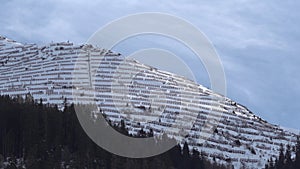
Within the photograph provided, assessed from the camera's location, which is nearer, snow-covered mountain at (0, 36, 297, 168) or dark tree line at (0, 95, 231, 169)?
dark tree line at (0, 95, 231, 169)

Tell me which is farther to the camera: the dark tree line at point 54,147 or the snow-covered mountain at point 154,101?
the snow-covered mountain at point 154,101

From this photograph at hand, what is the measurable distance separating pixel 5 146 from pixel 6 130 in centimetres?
361

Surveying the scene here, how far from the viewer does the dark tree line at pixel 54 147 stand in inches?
3499

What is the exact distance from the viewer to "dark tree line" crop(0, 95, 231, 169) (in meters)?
88.9

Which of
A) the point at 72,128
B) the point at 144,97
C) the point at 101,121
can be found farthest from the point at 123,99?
the point at 72,128

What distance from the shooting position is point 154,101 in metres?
162

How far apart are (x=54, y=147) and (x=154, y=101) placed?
2735 inches

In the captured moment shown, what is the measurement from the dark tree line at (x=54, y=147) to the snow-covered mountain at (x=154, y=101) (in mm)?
22197

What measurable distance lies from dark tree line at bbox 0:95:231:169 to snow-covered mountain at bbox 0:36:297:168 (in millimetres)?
22197

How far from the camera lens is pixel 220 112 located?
16262 cm

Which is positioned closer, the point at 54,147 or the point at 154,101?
the point at 54,147

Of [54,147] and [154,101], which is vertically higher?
[154,101]

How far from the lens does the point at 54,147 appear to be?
93625 millimetres

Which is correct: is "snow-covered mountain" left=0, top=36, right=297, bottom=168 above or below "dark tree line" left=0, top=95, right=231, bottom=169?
above
